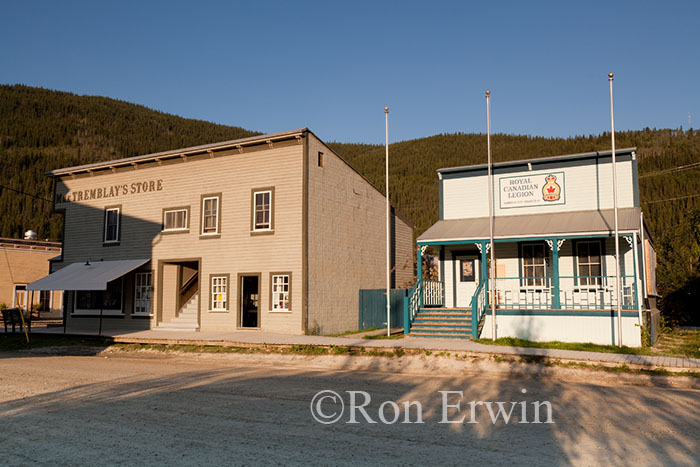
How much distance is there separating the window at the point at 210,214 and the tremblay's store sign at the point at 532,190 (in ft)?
36.9

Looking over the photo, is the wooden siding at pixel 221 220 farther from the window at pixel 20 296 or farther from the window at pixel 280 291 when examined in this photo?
the window at pixel 20 296

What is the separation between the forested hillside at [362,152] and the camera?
79062mm

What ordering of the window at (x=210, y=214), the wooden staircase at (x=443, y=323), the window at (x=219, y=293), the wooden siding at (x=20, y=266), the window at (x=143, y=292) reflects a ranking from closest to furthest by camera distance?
the wooden staircase at (x=443, y=323) < the window at (x=219, y=293) < the window at (x=210, y=214) < the window at (x=143, y=292) < the wooden siding at (x=20, y=266)

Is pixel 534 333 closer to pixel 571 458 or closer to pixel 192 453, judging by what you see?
pixel 571 458

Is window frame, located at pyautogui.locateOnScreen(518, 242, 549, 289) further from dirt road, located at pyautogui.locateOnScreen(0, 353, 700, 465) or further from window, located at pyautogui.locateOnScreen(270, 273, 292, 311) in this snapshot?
→ window, located at pyautogui.locateOnScreen(270, 273, 292, 311)

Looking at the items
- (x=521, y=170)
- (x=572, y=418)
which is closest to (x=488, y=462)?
(x=572, y=418)

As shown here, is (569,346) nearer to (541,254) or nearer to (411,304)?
(541,254)

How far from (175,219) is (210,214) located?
197 centimetres

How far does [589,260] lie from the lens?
61.8ft

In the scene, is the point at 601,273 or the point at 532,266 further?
the point at 532,266

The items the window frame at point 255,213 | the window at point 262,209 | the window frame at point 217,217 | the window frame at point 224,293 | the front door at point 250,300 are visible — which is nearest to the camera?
the window frame at point 255,213

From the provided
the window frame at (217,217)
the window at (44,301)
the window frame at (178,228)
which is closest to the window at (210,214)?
the window frame at (217,217)

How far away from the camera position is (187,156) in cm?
2352

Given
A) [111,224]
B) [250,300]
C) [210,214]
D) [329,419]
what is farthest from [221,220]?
[329,419]
